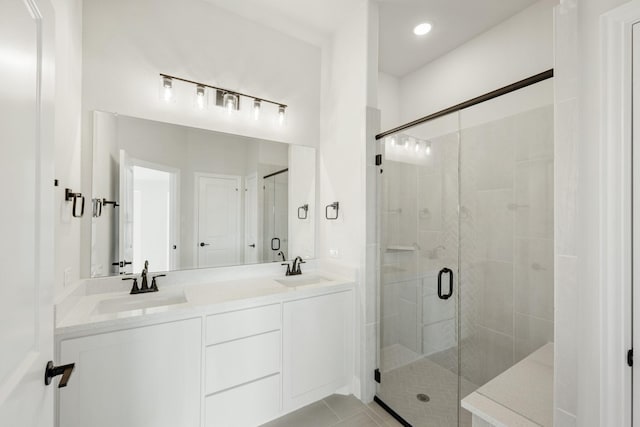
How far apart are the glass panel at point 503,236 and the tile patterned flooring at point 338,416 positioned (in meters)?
0.61

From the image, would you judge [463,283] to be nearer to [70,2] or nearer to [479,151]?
[479,151]

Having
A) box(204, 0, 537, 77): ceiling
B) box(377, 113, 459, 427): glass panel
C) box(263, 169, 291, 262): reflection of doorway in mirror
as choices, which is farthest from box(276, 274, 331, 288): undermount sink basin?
box(204, 0, 537, 77): ceiling

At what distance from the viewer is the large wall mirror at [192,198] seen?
183 centimetres

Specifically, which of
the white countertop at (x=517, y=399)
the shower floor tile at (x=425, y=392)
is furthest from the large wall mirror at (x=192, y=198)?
the white countertop at (x=517, y=399)

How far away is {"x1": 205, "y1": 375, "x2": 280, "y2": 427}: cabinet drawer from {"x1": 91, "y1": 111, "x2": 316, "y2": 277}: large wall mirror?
92 centimetres

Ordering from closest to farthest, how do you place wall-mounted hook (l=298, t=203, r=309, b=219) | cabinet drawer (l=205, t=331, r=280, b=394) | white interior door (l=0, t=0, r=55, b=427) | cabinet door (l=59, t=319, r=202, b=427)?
white interior door (l=0, t=0, r=55, b=427), cabinet door (l=59, t=319, r=202, b=427), cabinet drawer (l=205, t=331, r=280, b=394), wall-mounted hook (l=298, t=203, r=309, b=219)

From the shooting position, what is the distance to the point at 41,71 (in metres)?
0.76

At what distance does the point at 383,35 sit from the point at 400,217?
5.80ft

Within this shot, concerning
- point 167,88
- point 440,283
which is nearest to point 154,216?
point 167,88

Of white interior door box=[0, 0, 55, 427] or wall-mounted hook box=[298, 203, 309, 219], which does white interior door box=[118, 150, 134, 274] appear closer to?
white interior door box=[0, 0, 55, 427]

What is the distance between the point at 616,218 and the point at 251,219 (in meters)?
2.17

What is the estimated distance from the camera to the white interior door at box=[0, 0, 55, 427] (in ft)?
1.91

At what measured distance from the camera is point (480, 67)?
2.54 meters

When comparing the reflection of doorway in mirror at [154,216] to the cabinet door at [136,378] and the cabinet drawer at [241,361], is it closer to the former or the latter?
the cabinet door at [136,378]
